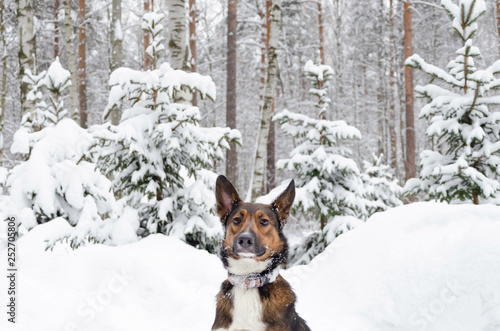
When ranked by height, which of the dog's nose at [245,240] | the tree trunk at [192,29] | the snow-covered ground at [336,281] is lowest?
the snow-covered ground at [336,281]

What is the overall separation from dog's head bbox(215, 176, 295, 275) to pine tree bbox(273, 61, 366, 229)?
4247mm

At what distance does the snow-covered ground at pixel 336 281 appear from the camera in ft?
12.4

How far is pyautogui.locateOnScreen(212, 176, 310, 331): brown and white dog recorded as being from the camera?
291 centimetres

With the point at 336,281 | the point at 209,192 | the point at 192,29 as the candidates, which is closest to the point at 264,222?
the point at 336,281

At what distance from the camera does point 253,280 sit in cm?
301

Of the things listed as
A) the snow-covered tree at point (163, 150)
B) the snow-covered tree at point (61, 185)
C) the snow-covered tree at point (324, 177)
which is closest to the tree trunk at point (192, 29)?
the snow-covered tree at point (324, 177)

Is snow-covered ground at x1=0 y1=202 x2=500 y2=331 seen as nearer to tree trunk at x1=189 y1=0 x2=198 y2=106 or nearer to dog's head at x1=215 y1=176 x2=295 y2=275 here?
dog's head at x1=215 y1=176 x2=295 y2=275

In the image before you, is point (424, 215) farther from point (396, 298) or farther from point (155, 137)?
point (155, 137)

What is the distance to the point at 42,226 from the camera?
577 centimetres

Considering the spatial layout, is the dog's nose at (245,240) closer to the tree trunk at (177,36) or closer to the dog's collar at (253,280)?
the dog's collar at (253,280)

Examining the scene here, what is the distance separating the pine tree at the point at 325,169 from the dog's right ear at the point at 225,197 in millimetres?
4249

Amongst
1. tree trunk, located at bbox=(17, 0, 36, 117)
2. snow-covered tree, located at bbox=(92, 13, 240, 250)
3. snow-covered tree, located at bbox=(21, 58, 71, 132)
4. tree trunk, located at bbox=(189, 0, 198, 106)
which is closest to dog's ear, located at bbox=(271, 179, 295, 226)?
snow-covered tree, located at bbox=(92, 13, 240, 250)

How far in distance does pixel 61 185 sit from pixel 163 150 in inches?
79.5

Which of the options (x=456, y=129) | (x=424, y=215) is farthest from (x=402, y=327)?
(x=456, y=129)
